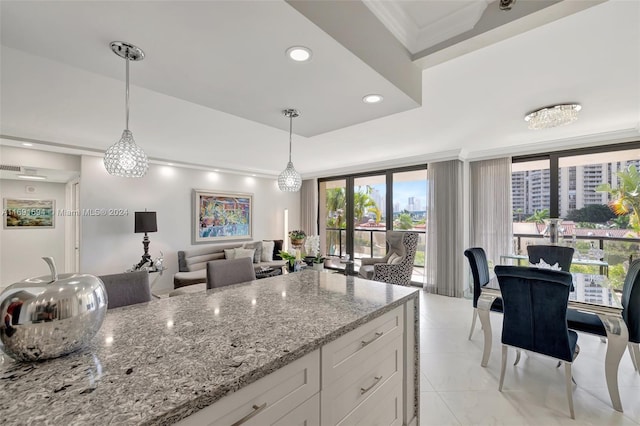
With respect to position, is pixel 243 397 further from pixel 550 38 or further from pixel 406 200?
pixel 406 200

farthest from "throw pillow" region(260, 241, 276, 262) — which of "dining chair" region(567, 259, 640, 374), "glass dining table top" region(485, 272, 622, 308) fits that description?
"dining chair" region(567, 259, 640, 374)

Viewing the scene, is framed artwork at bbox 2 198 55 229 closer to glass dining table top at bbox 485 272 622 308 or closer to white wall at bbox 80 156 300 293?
white wall at bbox 80 156 300 293

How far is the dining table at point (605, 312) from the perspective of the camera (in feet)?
6.57

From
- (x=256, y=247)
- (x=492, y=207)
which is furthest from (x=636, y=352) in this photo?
(x=256, y=247)

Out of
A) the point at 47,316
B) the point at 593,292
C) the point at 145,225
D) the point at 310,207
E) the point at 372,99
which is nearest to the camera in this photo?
the point at 47,316

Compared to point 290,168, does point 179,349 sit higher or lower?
lower

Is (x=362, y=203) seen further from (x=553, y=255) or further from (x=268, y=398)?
(x=268, y=398)

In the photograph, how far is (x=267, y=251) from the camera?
20.3 feet

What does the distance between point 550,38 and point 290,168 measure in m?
2.26

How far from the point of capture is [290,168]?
9.43ft

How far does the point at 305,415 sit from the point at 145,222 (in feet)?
15.0

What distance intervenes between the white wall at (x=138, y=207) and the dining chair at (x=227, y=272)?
344 cm

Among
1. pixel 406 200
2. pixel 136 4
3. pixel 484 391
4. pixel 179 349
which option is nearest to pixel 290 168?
pixel 136 4

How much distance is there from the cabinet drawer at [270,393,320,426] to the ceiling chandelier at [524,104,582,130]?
351cm
